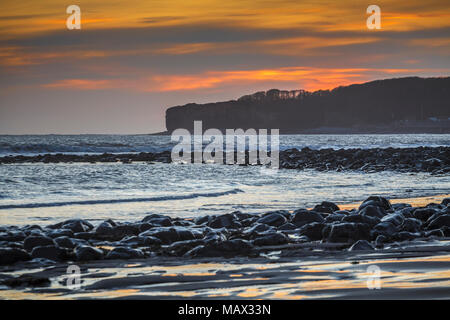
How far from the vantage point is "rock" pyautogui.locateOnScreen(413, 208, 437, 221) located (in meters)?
9.55

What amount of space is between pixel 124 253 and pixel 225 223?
2669 millimetres

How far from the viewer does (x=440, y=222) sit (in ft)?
28.5

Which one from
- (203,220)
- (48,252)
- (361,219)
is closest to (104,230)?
(203,220)

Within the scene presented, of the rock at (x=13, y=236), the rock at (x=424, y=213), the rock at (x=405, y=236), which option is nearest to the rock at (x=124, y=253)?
the rock at (x=13, y=236)

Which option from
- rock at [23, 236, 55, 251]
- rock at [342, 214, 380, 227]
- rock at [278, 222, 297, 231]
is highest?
rock at [342, 214, 380, 227]

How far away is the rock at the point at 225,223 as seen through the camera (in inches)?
366

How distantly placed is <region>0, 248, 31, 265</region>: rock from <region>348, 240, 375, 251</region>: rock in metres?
3.54

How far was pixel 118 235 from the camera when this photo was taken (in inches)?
339

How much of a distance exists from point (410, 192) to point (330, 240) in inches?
320

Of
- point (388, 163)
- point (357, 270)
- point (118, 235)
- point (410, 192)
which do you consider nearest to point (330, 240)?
point (357, 270)

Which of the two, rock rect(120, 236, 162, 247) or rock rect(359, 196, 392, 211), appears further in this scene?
rock rect(359, 196, 392, 211)

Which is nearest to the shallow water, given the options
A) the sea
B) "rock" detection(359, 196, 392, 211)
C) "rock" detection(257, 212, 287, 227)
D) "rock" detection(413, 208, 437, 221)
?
the sea

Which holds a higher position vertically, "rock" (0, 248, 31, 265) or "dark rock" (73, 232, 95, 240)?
"rock" (0, 248, 31, 265)

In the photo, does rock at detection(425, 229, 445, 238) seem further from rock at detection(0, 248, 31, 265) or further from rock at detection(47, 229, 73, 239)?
rock at detection(0, 248, 31, 265)
